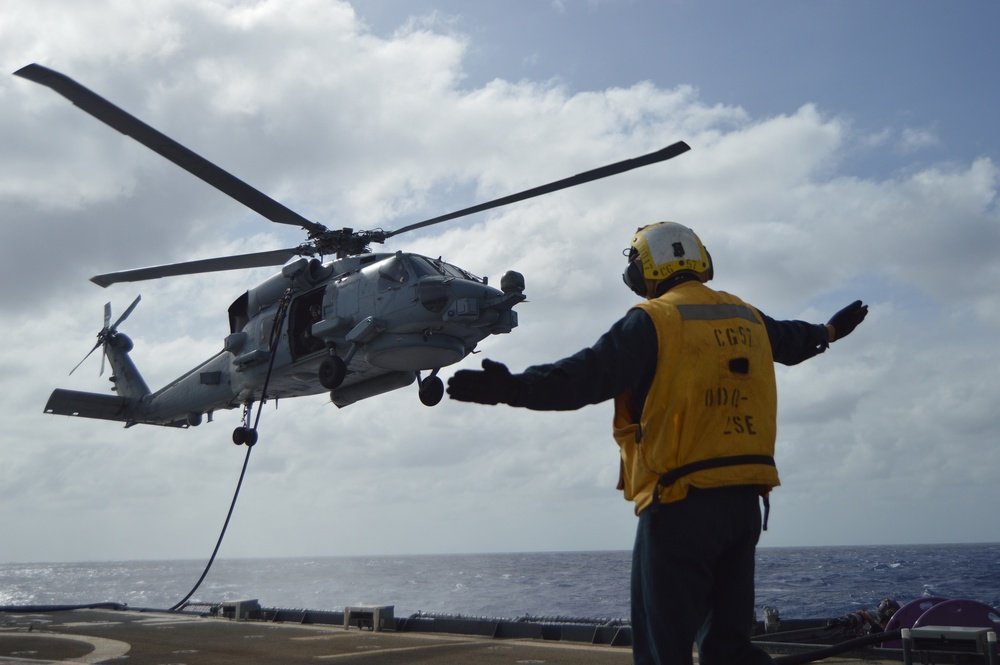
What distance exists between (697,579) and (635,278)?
1289mm

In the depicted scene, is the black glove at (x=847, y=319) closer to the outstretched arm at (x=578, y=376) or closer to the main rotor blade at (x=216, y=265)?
the outstretched arm at (x=578, y=376)

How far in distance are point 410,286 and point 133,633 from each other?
6.43 metres

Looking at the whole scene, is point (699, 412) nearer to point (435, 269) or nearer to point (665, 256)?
point (665, 256)

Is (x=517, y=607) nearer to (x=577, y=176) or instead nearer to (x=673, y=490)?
(x=577, y=176)

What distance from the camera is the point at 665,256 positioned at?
3705 mm

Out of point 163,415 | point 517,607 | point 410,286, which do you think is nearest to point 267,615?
point 163,415

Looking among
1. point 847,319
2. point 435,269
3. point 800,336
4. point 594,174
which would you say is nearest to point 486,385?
point 800,336

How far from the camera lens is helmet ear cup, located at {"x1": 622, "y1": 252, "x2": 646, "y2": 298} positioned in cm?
379

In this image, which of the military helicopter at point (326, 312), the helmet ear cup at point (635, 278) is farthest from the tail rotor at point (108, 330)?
the helmet ear cup at point (635, 278)

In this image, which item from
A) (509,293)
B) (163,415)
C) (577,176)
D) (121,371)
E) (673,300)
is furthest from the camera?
(121,371)

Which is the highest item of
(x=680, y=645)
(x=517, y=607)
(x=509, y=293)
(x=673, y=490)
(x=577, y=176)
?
(x=577, y=176)

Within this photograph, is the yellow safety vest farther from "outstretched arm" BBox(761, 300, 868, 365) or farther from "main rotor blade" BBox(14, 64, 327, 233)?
"main rotor blade" BBox(14, 64, 327, 233)

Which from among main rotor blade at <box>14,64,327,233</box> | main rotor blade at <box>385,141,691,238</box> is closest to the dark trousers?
main rotor blade at <box>385,141,691,238</box>

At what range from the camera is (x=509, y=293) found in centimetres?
1347
